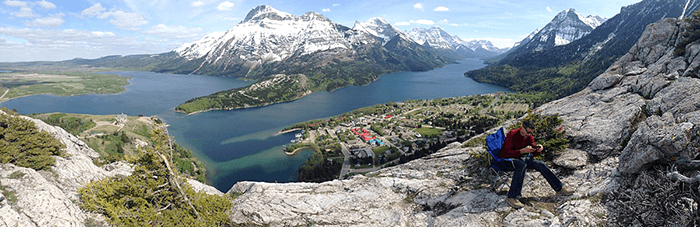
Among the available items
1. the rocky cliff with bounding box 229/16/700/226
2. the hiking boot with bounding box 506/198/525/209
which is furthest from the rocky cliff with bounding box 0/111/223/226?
the hiking boot with bounding box 506/198/525/209

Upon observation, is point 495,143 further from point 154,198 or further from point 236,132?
point 236,132

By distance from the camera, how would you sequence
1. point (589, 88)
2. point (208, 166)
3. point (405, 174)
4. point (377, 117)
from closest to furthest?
point (405, 174) → point (589, 88) → point (208, 166) → point (377, 117)

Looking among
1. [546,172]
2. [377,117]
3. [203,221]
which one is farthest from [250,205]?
[377,117]

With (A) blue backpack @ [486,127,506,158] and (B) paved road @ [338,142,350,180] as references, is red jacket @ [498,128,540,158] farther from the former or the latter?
(B) paved road @ [338,142,350,180]

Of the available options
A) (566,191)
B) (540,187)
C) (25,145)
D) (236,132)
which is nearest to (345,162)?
(236,132)

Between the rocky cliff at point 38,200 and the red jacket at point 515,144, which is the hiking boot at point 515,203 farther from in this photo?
the rocky cliff at point 38,200

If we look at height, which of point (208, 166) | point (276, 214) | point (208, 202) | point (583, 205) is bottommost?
point (208, 166)

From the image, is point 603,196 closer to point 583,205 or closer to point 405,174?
point 583,205
